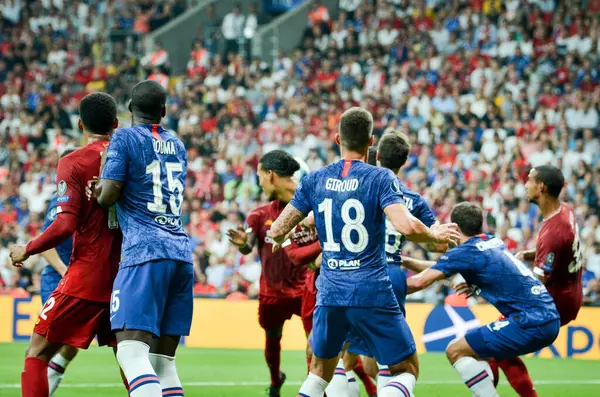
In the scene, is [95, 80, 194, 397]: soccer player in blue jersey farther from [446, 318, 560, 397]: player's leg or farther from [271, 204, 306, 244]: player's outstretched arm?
[446, 318, 560, 397]: player's leg

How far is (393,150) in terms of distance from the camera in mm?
7836

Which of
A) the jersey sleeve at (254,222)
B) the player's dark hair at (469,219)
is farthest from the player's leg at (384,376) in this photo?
the jersey sleeve at (254,222)

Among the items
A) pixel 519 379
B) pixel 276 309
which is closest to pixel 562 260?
pixel 519 379

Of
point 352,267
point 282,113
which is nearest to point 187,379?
point 352,267

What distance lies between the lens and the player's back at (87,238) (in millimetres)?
6578

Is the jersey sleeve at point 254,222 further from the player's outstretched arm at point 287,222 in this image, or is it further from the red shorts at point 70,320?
the red shorts at point 70,320

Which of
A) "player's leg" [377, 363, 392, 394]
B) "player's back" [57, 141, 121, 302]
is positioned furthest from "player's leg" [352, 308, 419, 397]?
"player's back" [57, 141, 121, 302]

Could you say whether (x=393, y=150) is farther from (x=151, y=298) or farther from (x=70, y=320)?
(x=70, y=320)

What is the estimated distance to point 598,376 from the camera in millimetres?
12664

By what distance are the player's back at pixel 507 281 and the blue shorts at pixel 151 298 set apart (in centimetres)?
250

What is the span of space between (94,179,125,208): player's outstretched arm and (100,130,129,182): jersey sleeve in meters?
0.03

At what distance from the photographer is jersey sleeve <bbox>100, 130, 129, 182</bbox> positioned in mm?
6215

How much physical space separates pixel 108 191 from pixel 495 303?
3.52 meters

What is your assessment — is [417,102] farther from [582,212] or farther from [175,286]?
[175,286]
